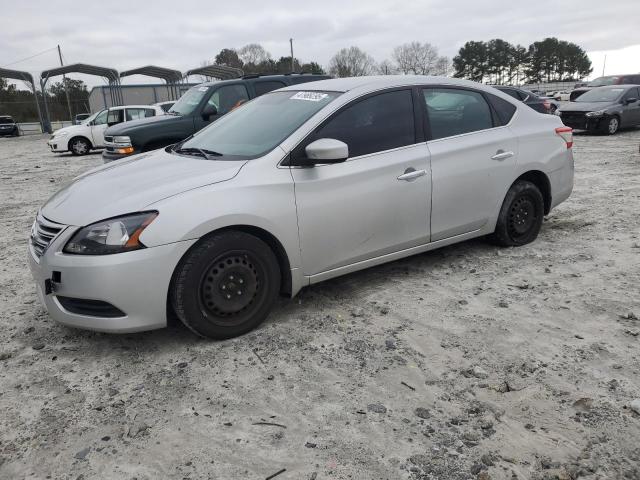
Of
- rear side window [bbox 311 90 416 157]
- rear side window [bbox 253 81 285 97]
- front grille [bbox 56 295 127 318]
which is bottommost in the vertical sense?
front grille [bbox 56 295 127 318]

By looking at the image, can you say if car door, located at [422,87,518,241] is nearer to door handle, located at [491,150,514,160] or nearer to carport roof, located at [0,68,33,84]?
door handle, located at [491,150,514,160]

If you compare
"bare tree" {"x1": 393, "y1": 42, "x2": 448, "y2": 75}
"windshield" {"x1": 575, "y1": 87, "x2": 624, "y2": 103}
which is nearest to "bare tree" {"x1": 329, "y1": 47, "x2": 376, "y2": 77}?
"bare tree" {"x1": 393, "y1": 42, "x2": 448, "y2": 75}

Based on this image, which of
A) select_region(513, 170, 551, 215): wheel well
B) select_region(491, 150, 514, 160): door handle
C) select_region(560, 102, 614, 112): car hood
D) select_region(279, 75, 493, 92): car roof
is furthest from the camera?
select_region(560, 102, 614, 112): car hood

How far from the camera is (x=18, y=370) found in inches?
127

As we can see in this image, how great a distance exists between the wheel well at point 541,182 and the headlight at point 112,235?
11.5 feet

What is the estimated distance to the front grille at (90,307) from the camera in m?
3.15

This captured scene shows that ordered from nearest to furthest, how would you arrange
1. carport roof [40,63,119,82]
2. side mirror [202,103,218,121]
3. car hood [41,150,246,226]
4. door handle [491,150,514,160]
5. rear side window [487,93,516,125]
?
Answer: 1. car hood [41,150,246,226]
2. door handle [491,150,514,160]
3. rear side window [487,93,516,125]
4. side mirror [202,103,218,121]
5. carport roof [40,63,119,82]

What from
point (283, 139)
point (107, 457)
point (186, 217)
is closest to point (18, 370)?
point (107, 457)

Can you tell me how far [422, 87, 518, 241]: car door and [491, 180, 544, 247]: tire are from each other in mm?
167

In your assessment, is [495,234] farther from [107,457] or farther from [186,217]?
[107,457]

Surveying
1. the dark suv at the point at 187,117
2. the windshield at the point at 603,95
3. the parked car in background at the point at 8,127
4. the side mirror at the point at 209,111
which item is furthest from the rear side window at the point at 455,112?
the parked car in background at the point at 8,127

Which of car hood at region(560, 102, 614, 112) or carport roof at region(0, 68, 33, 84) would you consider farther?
carport roof at region(0, 68, 33, 84)

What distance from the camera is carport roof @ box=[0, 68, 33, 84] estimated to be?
30.2 metres

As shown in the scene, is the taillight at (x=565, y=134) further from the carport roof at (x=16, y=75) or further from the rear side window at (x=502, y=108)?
the carport roof at (x=16, y=75)
